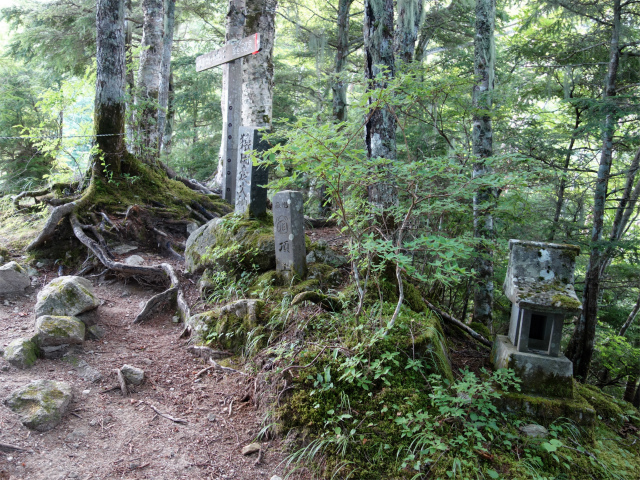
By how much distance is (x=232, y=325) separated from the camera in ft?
14.9

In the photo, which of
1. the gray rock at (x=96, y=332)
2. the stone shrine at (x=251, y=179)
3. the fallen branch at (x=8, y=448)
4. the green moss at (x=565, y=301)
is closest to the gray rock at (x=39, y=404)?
the fallen branch at (x=8, y=448)

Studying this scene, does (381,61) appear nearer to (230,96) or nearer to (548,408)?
(548,408)

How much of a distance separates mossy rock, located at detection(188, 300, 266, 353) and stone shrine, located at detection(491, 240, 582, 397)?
8.60 ft

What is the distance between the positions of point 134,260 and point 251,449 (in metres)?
4.25

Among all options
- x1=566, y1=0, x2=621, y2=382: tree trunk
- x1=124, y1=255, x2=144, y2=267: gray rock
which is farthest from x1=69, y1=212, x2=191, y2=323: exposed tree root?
x1=566, y1=0, x2=621, y2=382: tree trunk

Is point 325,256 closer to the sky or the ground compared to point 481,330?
closer to the sky

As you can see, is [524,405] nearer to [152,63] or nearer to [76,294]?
[76,294]

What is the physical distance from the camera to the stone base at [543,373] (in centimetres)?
345

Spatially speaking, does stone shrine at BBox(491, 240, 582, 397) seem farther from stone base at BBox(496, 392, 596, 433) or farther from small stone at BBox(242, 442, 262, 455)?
small stone at BBox(242, 442, 262, 455)

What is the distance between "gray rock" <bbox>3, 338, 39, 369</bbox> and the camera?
362 cm

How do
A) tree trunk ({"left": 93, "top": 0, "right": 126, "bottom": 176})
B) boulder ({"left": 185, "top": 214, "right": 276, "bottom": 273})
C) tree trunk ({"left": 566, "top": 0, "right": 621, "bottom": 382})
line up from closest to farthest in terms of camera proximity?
boulder ({"left": 185, "top": 214, "right": 276, "bottom": 273}) → tree trunk ({"left": 566, "top": 0, "right": 621, "bottom": 382}) → tree trunk ({"left": 93, "top": 0, "right": 126, "bottom": 176})

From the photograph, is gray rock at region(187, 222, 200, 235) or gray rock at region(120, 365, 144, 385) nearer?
gray rock at region(120, 365, 144, 385)

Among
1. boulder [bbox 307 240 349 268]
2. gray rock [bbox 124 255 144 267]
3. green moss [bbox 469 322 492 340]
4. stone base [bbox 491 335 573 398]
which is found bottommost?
green moss [bbox 469 322 492 340]

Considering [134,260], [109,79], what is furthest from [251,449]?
[109,79]
